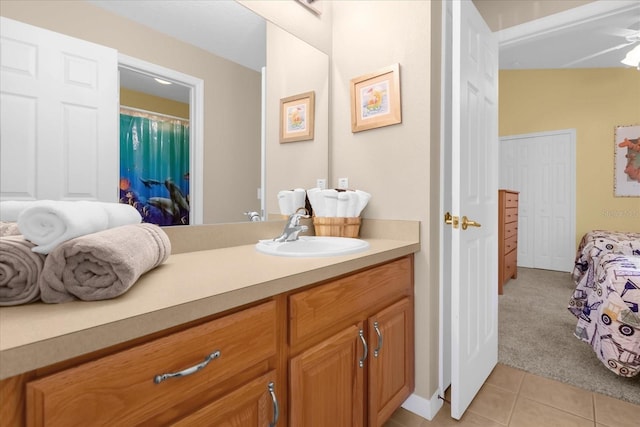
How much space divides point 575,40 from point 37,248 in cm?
504

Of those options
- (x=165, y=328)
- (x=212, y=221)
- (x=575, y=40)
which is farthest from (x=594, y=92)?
(x=165, y=328)

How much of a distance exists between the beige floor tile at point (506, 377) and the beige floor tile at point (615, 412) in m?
0.34

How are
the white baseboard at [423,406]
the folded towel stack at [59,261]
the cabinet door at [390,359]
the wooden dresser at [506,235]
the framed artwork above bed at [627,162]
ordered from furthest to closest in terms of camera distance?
1. the framed artwork above bed at [627,162]
2. the wooden dresser at [506,235]
3. the white baseboard at [423,406]
4. the cabinet door at [390,359]
5. the folded towel stack at [59,261]

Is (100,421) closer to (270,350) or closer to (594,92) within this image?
(270,350)

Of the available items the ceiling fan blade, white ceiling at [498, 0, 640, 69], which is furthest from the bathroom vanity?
the ceiling fan blade

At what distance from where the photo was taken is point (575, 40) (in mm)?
3619

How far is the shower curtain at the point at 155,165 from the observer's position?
3.43 ft

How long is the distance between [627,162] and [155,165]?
219 inches

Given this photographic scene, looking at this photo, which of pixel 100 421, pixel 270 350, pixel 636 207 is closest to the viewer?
pixel 100 421

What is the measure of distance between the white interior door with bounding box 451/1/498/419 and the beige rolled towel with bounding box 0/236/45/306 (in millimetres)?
1375

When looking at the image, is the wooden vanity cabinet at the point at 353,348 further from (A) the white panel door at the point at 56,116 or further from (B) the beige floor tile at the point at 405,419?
(A) the white panel door at the point at 56,116

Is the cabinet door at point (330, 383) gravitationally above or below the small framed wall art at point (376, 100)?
below

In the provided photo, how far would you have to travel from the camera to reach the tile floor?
1.47 m

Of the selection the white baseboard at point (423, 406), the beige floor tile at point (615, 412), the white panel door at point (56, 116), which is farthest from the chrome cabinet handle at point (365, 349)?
the beige floor tile at point (615, 412)
